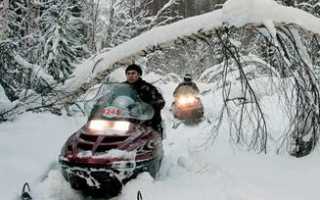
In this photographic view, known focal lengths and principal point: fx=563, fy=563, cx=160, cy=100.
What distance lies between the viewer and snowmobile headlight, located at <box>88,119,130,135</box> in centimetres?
703

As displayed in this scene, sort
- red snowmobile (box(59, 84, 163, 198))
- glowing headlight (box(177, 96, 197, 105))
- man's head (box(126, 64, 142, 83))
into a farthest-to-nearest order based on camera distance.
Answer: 1. glowing headlight (box(177, 96, 197, 105))
2. man's head (box(126, 64, 142, 83))
3. red snowmobile (box(59, 84, 163, 198))

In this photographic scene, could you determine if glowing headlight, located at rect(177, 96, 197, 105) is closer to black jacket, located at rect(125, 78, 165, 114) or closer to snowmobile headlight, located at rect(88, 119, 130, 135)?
black jacket, located at rect(125, 78, 165, 114)

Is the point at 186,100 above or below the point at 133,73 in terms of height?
below

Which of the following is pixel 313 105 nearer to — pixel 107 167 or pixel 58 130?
pixel 107 167

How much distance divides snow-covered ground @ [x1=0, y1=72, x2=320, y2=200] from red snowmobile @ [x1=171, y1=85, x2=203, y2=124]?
2.89 metres

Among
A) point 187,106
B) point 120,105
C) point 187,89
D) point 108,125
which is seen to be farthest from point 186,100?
point 108,125

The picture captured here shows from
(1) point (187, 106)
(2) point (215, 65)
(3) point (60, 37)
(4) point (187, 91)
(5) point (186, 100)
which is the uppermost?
(3) point (60, 37)

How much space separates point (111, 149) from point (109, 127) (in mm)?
493

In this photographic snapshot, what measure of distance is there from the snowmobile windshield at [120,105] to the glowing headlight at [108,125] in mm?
125

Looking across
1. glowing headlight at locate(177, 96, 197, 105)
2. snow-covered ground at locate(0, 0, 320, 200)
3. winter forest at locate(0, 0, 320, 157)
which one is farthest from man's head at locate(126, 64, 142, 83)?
glowing headlight at locate(177, 96, 197, 105)

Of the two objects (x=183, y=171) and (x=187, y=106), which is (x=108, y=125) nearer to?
(x=183, y=171)

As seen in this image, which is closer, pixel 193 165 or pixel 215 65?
pixel 193 165

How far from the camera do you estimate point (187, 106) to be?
45.6ft

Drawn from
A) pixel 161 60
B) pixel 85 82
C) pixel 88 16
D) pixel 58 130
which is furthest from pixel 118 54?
pixel 161 60
